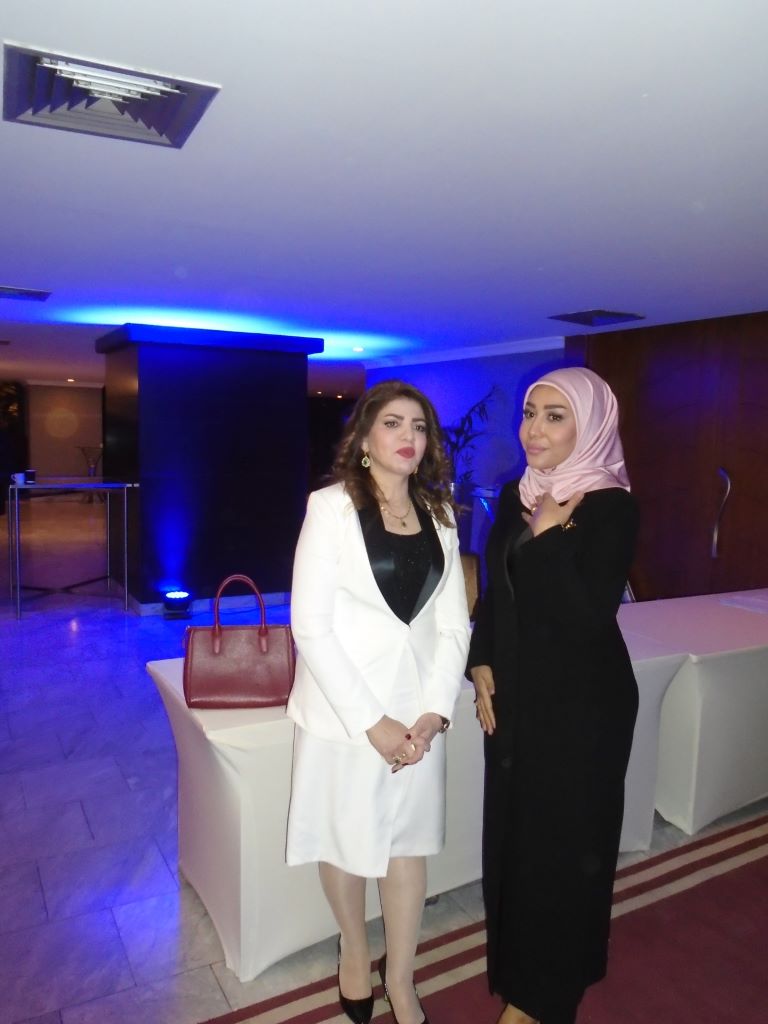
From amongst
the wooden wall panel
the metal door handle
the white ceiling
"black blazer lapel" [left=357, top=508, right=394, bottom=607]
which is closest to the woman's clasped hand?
"black blazer lapel" [left=357, top=508, right=394, bottom=607]

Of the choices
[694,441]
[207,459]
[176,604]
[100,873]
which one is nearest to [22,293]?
[207,459]

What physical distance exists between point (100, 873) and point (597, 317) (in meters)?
4.49

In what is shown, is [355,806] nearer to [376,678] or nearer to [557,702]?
[376,678]

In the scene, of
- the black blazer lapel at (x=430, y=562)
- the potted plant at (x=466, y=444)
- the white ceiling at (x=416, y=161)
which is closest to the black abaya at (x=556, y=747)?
the black blazer lapel at (x=430, y=562)

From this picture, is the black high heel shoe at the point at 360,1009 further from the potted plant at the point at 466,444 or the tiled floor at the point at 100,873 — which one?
the potted plant at the point at 466,444

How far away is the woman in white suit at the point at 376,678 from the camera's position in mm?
1816

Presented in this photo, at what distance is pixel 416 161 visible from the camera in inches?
95.3

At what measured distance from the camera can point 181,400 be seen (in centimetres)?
668

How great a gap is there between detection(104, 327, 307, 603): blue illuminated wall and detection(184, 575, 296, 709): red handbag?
187 inches

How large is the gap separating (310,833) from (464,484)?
633 centimetres

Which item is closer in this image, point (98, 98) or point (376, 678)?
point (376, 678)

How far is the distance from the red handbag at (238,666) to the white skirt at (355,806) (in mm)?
255

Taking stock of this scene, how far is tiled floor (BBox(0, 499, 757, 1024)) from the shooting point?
2.16 metres

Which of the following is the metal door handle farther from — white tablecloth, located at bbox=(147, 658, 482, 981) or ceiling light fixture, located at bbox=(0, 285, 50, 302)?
ceiling light fixture, located at bbox=(0, 285, 50, 302)
